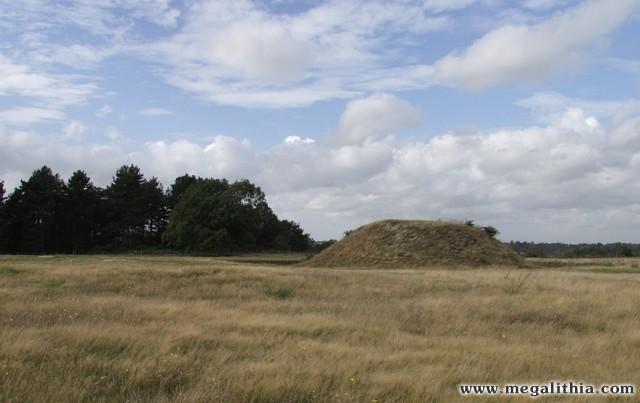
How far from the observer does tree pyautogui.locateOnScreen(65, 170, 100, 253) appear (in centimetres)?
7075

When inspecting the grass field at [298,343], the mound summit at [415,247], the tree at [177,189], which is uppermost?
the tree at [177,189]

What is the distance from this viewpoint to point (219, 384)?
6922 millimetres

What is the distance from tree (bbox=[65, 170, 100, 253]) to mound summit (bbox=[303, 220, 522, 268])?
38131mm

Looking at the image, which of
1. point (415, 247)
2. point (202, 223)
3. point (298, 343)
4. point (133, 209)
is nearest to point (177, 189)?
point (133, 209)

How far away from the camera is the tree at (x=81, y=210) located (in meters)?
70.8

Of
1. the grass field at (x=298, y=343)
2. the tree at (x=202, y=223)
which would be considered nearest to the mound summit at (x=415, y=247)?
the tree at (x=202, y=223)

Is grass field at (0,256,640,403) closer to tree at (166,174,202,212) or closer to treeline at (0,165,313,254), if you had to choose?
treeline at (0,165,313,254)

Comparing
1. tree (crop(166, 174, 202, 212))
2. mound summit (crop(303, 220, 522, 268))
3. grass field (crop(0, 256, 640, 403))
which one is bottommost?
grass field (crop(0, 256, 640, 403))

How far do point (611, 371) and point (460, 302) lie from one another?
25.1 feet

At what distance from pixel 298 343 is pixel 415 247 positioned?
35.0 m

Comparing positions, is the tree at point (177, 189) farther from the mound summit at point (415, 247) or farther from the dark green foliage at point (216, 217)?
the mound summit at point (415, 247)

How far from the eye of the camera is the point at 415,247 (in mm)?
43688

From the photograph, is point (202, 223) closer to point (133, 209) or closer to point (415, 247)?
point (133, 209)

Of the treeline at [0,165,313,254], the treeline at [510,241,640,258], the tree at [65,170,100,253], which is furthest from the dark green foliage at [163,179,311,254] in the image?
the treeline at [510,241,640,258]
